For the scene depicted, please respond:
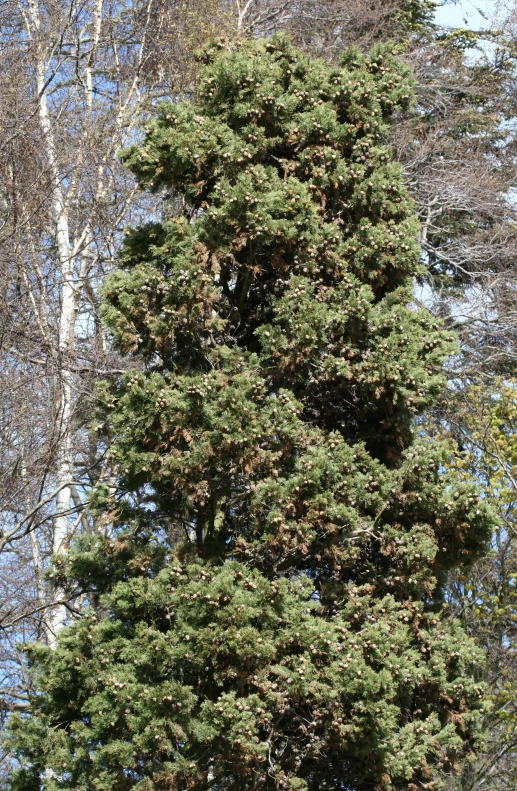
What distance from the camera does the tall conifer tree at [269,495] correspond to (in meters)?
6.11

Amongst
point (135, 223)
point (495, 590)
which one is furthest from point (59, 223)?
point (495, 590)

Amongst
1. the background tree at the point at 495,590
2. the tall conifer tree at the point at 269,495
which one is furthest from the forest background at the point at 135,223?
the tall conifer tree at the point at 269,495

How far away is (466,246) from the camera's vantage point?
45.9 feet

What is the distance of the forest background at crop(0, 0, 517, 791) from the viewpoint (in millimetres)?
9828

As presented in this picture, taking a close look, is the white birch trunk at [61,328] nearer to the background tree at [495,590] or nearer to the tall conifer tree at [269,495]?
the tall conifer tree at [269,495]

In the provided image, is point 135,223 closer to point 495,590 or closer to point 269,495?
point 495,590

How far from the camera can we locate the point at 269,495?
6.44m

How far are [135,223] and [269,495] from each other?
7433mm

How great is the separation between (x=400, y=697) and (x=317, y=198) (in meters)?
3.53

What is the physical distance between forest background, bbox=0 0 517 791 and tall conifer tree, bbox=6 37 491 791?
160 cm

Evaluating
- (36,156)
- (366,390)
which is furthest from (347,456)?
(36,156)

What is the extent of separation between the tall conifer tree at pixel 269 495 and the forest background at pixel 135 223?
1.60 m

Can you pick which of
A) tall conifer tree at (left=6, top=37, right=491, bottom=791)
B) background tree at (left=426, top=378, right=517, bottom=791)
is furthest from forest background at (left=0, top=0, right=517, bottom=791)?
tall conifer tree at (left=6, top=37, right=491, bottom=791)

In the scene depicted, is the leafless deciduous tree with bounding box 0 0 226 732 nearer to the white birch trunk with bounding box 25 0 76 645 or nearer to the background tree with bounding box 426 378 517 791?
the white birch trunk with bounding box 25 0 76 645
